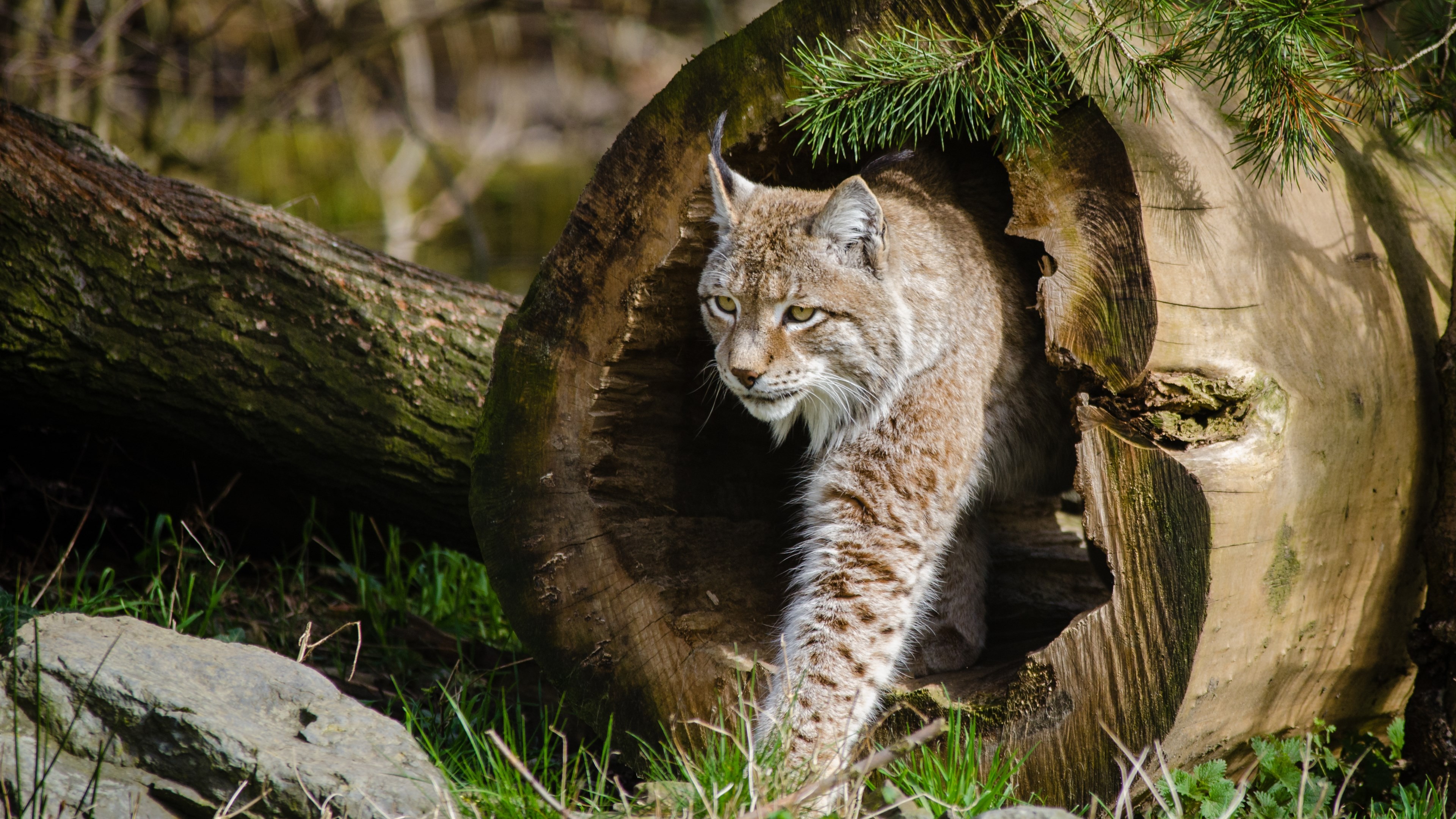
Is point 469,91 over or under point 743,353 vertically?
over

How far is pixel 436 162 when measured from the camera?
6734mm

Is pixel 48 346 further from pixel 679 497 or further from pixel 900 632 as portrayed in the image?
pixel 900 632

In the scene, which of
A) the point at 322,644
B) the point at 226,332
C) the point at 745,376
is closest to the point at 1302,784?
the point at 745,376

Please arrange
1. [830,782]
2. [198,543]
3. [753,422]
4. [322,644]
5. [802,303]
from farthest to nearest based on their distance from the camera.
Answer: [322,644], [753,422], [198,543], [802,303], [830,782]

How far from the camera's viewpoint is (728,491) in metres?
3.47

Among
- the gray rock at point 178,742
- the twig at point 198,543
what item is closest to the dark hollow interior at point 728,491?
the gray rock at point 178,742

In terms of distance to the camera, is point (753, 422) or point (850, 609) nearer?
point (850, 609)

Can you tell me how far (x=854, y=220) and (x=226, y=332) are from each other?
2138 millimetres

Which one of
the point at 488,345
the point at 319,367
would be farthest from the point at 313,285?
the point at 488,345

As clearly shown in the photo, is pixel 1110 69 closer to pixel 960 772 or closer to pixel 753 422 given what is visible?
pixel 753 422

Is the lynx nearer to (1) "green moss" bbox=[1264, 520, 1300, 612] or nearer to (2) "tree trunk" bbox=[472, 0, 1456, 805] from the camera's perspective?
(2) "tree trunk" bbox=[472, 0, 1456, 805]

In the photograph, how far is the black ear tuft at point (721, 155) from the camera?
2.76 metres

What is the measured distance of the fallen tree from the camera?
8.14 ft

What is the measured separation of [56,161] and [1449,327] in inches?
168
